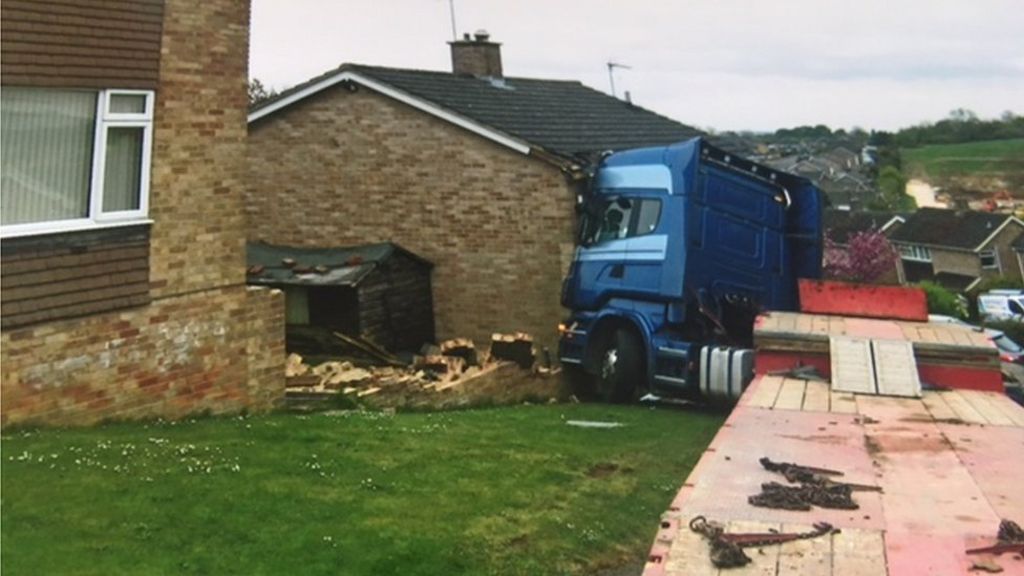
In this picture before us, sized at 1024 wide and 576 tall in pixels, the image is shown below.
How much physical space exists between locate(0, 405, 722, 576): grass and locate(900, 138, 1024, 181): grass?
111156 mm

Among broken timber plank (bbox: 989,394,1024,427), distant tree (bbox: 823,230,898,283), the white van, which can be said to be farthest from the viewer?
the white van

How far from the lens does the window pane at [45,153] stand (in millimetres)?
9102

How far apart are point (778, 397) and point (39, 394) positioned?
625 cm

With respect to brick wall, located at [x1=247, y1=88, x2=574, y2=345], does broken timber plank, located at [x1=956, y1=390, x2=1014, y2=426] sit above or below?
below

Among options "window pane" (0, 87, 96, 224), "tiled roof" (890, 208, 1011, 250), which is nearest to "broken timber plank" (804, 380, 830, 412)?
"window pane" (0, 87, 96, 224)

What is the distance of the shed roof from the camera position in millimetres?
17938

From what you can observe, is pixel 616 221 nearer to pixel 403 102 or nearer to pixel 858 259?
pixel 403 102

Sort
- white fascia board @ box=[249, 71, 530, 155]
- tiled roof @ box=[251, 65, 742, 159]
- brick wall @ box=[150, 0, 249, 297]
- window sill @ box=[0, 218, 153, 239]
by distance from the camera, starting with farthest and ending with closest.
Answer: tiled roof @ box=[251, 65, 742, 159]
white fascia board @ box=[249, 71, 530, 155]
brick wall @ box=[150, 0, 249, 297]
window sill @ box=[0, 218, 153, 239]

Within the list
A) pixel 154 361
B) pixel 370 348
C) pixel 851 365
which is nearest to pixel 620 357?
pixel 370 348

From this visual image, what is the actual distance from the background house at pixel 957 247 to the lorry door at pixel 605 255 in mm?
52445

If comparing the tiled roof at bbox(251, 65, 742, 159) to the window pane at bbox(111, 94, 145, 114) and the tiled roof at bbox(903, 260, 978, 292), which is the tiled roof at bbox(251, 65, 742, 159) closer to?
the window pane at bbox(111, 94, 145, 114)

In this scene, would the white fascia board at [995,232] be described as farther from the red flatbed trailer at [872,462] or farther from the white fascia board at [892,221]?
the red flatbed trailer at [872,462]

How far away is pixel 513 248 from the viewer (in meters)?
19.3

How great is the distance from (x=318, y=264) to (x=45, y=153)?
9424 mm
